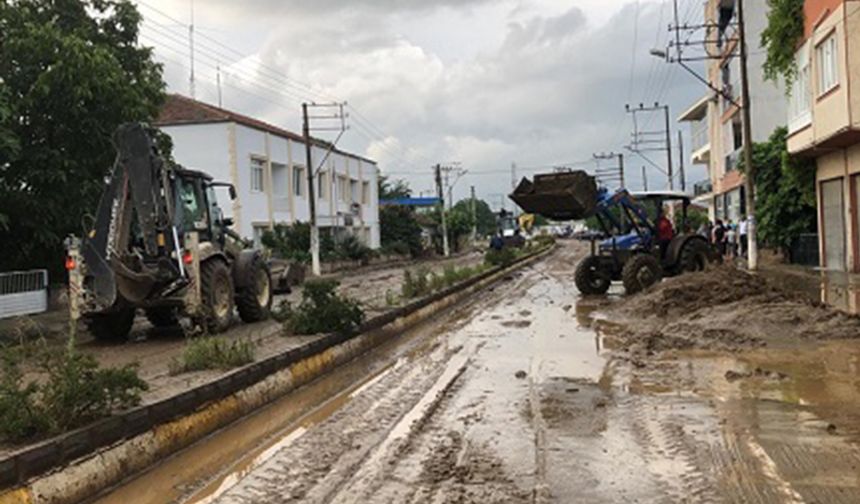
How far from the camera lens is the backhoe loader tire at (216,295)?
1345 cm

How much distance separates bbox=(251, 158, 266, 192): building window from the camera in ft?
127

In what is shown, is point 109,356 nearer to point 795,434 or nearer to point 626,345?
point 626,345

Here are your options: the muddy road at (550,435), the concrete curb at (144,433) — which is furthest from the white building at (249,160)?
the muddy road at (550,435)

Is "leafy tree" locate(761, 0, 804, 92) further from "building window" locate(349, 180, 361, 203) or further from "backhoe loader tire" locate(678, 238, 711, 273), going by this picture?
"building window" locate(349, 180, 361, 203)

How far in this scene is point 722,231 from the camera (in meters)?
32.5

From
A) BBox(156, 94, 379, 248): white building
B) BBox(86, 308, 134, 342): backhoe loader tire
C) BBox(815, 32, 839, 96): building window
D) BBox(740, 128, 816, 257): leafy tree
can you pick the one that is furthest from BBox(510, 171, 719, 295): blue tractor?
BBox(156, 94, 379, 248): white building

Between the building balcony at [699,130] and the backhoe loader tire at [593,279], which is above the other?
the building balcony at [699,130]

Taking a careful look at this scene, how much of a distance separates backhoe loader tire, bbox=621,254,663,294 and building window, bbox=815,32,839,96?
6317mm

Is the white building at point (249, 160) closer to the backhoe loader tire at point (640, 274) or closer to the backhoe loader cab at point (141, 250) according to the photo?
the backhoe loader tire at point (640, 274)

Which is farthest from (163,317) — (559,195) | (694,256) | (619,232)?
(694,256)

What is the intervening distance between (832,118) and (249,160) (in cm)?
2621

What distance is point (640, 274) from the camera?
1922 centimetres

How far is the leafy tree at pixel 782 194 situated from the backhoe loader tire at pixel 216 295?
19.5 metres

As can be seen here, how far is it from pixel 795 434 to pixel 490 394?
319cm
